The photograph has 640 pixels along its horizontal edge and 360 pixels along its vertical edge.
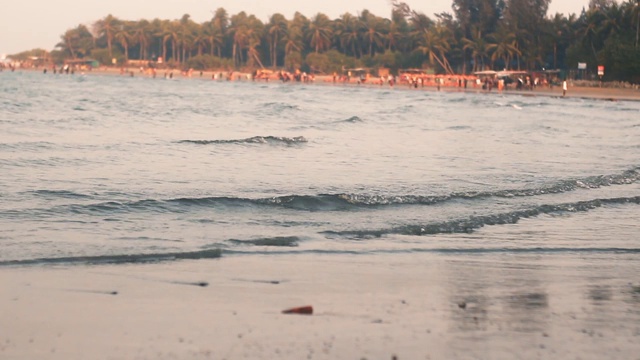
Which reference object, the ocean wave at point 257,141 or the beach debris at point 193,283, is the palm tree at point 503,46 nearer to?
the ocean wave at point 257,141

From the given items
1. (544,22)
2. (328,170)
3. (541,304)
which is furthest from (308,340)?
(544,22)

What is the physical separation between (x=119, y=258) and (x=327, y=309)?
2.64 meters

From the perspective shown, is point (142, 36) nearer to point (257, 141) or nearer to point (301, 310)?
point (257, 141)

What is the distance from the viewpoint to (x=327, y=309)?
6.50 metres

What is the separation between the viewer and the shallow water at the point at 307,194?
948cm

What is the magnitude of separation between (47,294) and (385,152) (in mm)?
14776

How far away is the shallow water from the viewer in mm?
9484

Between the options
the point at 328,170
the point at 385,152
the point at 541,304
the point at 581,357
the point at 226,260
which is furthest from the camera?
the point at 385,152

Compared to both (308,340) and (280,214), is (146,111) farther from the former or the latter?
(308,340)

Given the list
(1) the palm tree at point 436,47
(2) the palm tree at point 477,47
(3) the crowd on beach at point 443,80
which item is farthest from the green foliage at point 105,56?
(2) the palm tree at point 477,47

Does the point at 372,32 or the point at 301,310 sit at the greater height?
the point at 372,32

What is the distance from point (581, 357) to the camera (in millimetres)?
5383

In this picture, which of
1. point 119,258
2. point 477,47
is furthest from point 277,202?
point 477,47

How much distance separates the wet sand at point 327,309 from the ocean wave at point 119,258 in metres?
0.23
